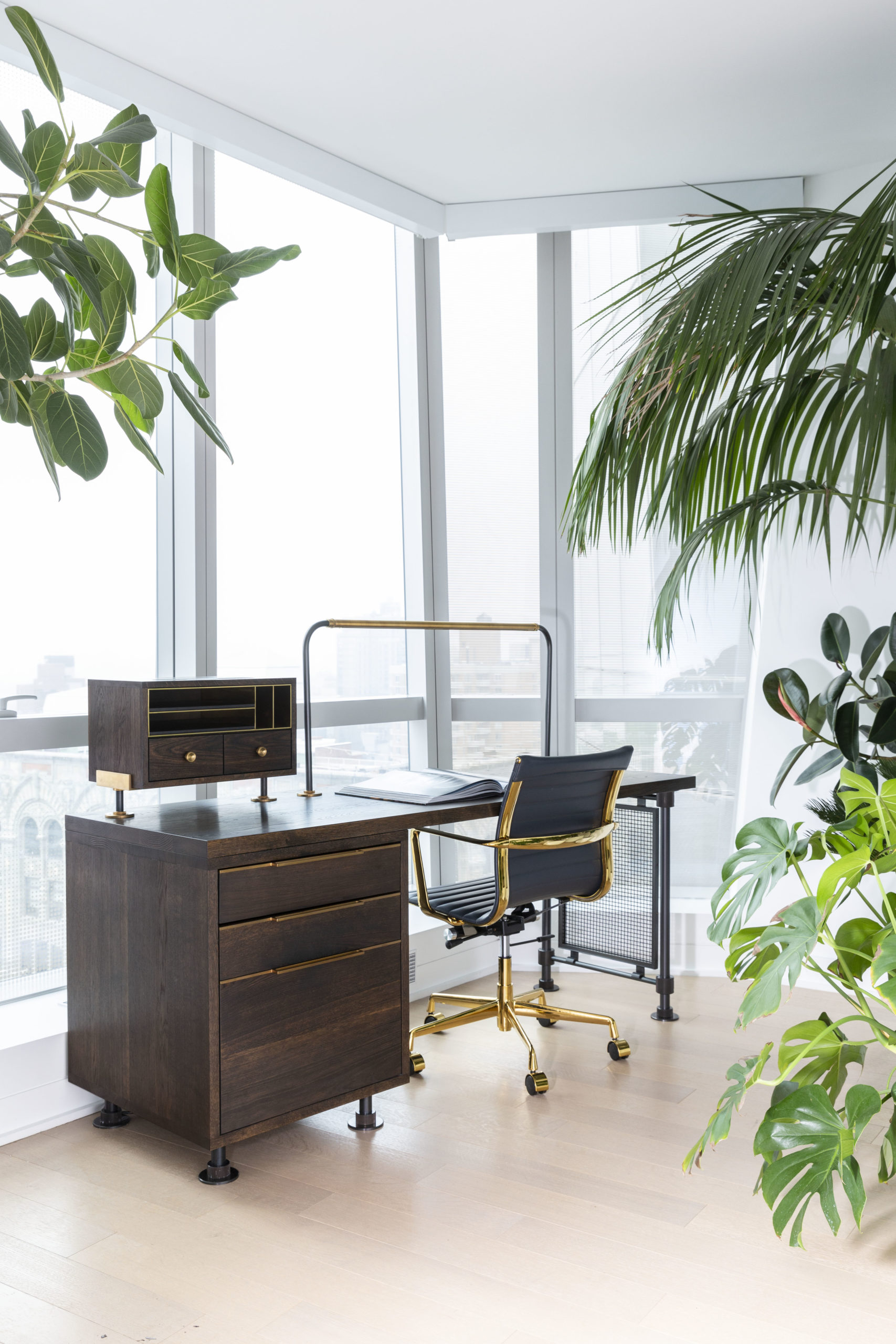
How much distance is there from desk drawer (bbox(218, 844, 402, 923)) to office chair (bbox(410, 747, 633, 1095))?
0.49ft

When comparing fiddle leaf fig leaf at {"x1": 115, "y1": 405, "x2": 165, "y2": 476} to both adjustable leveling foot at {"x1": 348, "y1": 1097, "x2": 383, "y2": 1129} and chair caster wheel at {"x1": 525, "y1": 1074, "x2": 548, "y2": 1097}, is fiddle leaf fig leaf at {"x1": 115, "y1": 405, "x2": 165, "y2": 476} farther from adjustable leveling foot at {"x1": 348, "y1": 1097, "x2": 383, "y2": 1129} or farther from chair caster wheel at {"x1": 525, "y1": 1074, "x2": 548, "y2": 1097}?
chair caster wheel at {"x1": 525, "y1": 1074, "x2": 548, "y2": 1097}

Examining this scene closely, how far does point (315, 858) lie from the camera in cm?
254

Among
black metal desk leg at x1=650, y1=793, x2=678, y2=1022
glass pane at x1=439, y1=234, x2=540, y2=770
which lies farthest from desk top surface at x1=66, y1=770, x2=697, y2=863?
glass pane at x1=439, y1=234, x2=540, y2=770

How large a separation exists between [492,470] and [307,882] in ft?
6.89

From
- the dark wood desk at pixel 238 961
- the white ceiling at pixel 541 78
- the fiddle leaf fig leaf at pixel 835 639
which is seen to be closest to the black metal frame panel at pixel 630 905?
the fiddle leaf fig leaf at pixel 835 639

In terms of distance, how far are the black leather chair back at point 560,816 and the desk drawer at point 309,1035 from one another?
1.44 ft

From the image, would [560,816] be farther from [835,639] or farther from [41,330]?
[41,330]

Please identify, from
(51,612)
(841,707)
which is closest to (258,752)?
(51,612)

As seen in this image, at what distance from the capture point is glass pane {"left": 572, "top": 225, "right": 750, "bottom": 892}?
407 centimetres

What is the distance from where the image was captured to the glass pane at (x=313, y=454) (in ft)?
11.3

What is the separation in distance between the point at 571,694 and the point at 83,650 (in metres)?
1.81

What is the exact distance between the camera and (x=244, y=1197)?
7.69 ft

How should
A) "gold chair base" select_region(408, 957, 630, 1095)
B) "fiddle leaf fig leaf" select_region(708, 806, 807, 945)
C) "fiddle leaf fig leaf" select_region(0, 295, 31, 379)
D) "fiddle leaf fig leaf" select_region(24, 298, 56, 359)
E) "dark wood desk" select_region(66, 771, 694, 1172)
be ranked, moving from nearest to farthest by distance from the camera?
"fiddle leaf fig leaf" select_region(0, 295, 31, 379), "fiddle leaf fig leaf" select_region(24, 298, 56, 359), "fiddle leaf fig leaf" select_region(708, 806, 807, 945), "dark wood desk" select_region(66, 771, 694, 1172), "gold chair base" select_region(408, 957, 630, 1095)

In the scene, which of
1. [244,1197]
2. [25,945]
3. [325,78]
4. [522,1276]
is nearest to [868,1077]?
[522,1276]
